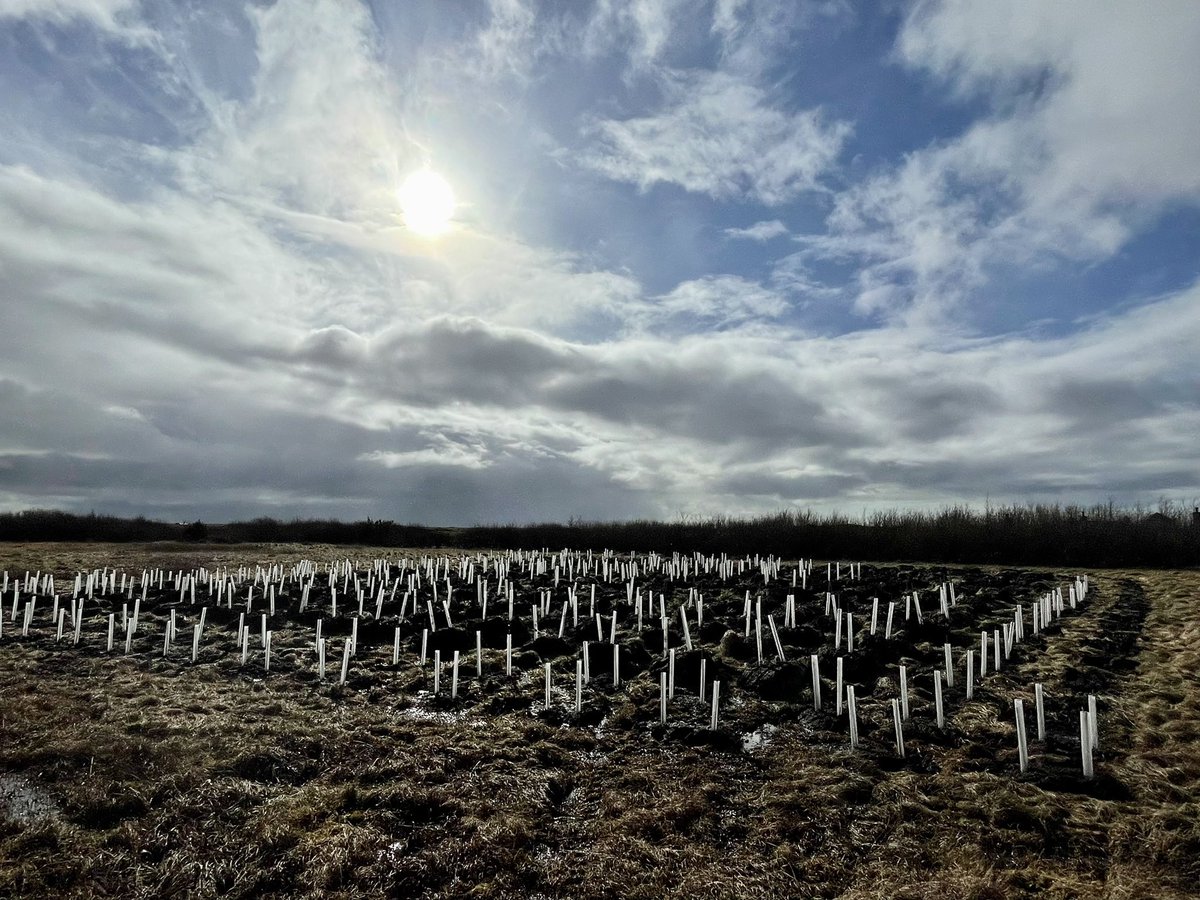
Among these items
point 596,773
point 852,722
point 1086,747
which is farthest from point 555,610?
point 1086,747

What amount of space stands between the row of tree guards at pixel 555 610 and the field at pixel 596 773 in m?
0.19

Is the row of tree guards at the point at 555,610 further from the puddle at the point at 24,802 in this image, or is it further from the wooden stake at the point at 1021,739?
the puddle at the point at 24,802

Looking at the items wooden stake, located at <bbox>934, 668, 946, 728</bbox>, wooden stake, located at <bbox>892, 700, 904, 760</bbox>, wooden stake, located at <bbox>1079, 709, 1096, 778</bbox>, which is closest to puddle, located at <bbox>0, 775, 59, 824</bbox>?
wooden stake, located at <bbox>892, 700, 904, 760</bbox>

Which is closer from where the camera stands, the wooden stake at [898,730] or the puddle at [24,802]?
the puddle at [24,802]

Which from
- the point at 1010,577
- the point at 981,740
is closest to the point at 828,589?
the point at 1010,577

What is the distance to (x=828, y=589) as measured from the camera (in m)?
Answer: 16.6

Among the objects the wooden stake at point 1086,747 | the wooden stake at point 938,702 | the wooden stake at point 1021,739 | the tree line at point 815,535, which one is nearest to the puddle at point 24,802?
the wooden stake at point 938,702

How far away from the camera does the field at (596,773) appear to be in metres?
4.98

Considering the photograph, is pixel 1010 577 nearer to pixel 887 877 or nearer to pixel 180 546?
pixel 887 877

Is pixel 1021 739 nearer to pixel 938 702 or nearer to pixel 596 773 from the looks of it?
pixel 938 702

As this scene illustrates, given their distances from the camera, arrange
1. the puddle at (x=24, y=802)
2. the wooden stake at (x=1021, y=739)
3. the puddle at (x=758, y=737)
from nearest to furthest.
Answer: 1. the puddle at (x=24, y=802)
2. the wooden stake at (x=1021, y=739)
3. the puddle at (x=758, y=737)

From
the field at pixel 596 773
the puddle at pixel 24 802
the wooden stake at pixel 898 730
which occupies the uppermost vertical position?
the wooden stake at pixel 898 730

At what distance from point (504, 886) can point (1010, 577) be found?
56.7ft

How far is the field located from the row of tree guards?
188 millimetres
